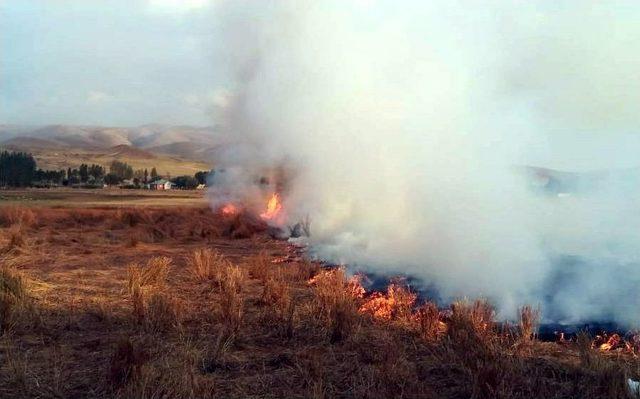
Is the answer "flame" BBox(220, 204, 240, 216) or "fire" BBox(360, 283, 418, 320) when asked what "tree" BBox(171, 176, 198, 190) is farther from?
"fire" BBox(360, 283, 418, 320)

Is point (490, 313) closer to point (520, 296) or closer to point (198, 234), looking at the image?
point (520, 296)

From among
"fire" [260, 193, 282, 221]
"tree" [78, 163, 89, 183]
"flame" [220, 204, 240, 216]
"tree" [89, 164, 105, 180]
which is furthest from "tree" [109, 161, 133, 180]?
"fire" [260, 193, 282, 221]

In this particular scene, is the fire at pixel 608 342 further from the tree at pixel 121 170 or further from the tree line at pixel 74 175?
the tree at pixel 121 170

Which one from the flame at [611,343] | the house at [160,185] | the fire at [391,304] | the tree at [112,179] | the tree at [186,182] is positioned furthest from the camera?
the tree at [186,182]

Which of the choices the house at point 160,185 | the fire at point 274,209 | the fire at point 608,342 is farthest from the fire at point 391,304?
the house at point 160,185

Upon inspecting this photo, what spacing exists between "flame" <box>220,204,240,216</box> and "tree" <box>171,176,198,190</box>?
40.6 meters

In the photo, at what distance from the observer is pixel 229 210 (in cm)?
2745

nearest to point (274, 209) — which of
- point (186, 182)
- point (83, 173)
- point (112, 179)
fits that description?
point (186, 182)

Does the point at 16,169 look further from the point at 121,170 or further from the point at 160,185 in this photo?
the point at 160,185

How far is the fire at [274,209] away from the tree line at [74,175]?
35.5 meters

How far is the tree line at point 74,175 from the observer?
5612cm

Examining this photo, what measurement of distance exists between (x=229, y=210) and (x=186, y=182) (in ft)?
146

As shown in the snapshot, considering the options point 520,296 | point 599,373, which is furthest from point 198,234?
point 599,373

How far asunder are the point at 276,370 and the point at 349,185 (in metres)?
9.31
